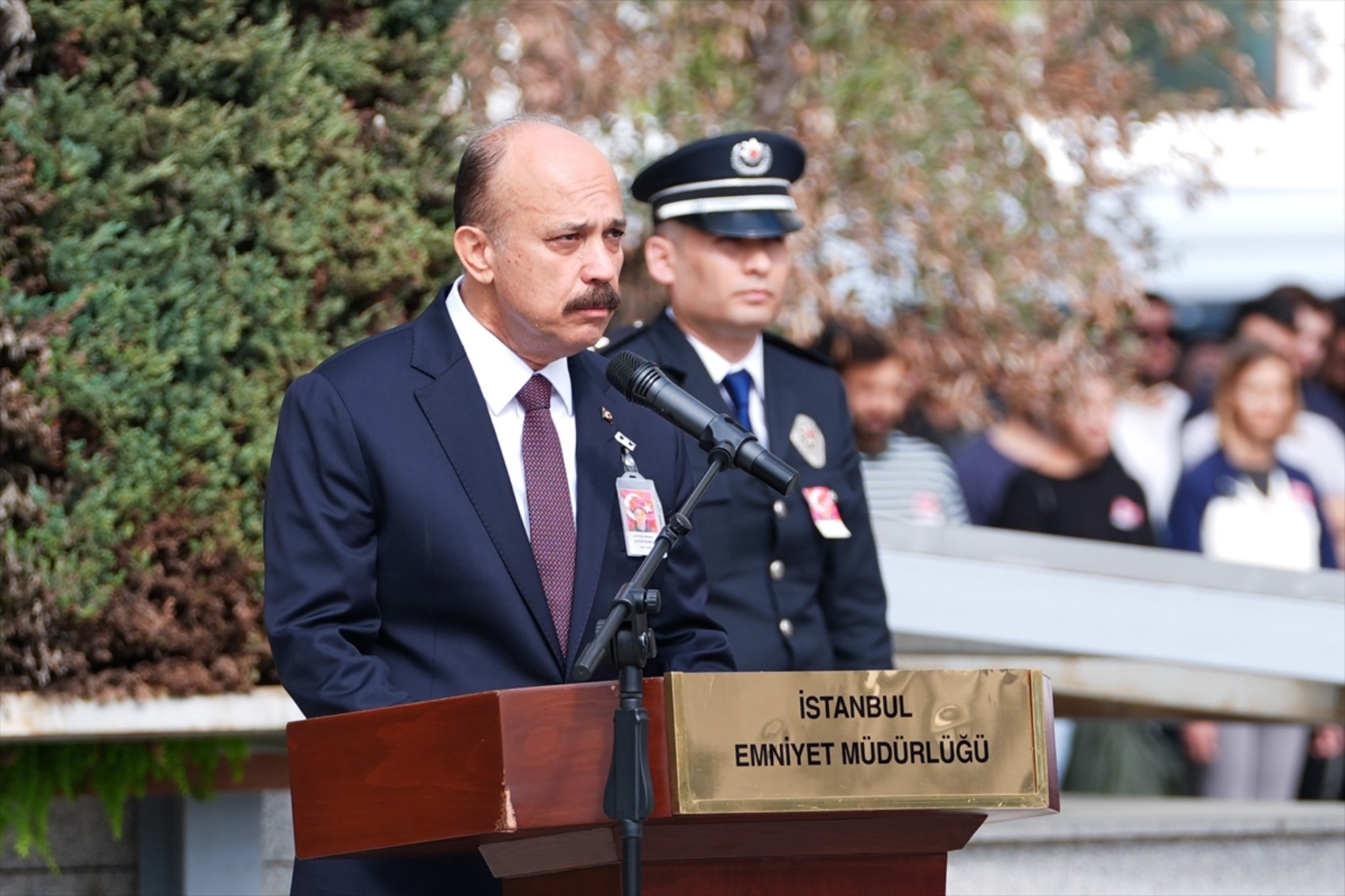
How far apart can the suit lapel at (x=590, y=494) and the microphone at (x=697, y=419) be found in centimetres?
27

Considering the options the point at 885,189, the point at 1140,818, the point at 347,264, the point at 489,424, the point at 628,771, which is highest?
the point at 885,189

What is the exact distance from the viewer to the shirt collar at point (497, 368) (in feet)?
10.5

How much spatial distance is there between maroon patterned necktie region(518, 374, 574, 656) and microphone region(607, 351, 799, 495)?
0.89ft

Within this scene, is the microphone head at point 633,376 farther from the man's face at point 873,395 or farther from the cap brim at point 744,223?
the man's face at point 873,395

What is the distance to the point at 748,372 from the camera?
4.52 m

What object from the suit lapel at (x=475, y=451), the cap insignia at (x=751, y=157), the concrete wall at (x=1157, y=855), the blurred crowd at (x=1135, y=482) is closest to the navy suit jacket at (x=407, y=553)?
the suit lapel at (x=475, y=451)

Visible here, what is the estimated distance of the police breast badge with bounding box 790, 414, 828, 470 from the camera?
450 cm

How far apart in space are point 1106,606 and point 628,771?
3087 millimetres

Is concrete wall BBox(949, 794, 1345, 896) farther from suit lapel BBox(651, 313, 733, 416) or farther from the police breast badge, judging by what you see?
suit lapel BBox(651, 313, 733, 416)

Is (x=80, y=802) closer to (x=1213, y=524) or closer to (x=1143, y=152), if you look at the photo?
(x=1213, y=524)

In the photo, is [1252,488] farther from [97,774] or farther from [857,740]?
[857,740]

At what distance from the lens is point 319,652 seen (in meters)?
2.86

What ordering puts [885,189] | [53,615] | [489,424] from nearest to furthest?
[489,424], [53,615], [885,189]

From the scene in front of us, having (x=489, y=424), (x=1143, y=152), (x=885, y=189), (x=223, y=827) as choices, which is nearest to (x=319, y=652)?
(x=489, y=424)
